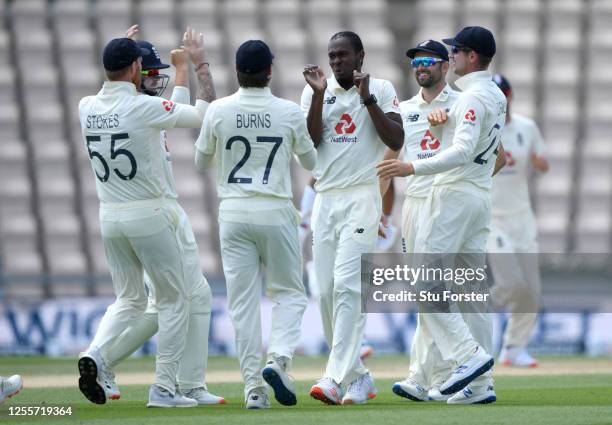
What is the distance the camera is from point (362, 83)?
781 centimetres

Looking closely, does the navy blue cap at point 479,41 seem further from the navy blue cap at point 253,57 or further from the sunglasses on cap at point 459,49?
the navy blue cap at point 253,57

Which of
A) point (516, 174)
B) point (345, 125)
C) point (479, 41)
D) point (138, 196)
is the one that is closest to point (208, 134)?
point (138, 196)

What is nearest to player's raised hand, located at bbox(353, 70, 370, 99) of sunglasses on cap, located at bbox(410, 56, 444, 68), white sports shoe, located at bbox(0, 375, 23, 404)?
sunglasses on cap, located at bbox(410, 56, 444, 68)

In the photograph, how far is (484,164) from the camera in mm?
8008

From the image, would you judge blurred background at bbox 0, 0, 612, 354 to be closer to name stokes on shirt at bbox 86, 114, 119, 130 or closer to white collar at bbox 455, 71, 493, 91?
name stokes on shirt at bbox 86, 114, 119, 130

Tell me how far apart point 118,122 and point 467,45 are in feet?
7.33

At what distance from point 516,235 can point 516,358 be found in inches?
45.5

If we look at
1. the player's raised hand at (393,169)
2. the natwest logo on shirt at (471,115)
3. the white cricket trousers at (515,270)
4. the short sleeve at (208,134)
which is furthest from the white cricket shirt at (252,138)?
the white cricket trousers at (515,270)

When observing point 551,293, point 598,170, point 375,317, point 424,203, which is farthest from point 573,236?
point 424,203

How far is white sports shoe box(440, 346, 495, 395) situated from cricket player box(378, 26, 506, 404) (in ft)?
0.05

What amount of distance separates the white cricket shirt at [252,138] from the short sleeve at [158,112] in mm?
196

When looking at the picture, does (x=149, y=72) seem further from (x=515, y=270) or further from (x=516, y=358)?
(x=516, y=358)

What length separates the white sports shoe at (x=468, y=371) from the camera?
24.5ft

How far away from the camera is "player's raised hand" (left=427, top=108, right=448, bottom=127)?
26.2 feet
